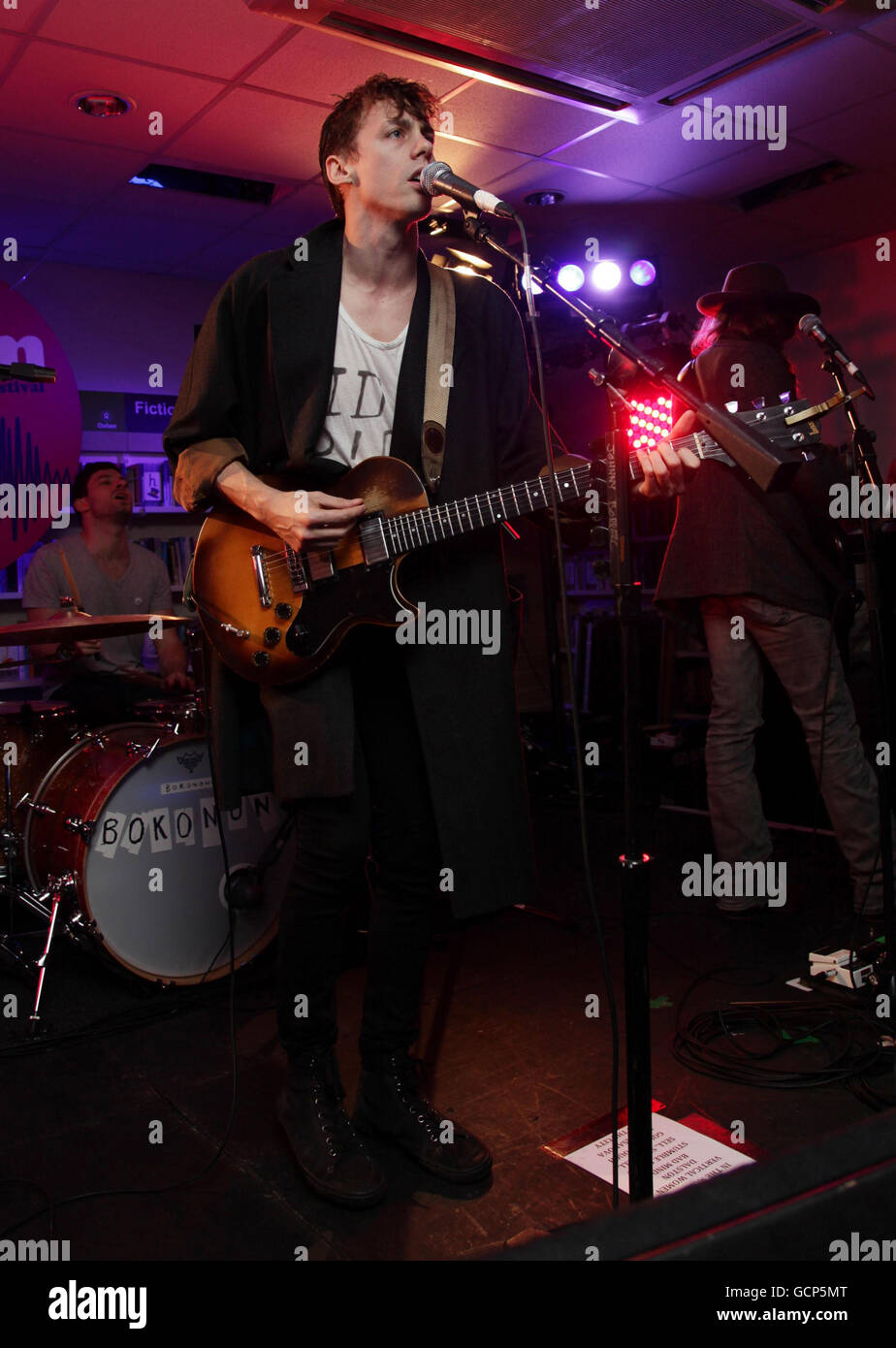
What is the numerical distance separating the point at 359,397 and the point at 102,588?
278 cm

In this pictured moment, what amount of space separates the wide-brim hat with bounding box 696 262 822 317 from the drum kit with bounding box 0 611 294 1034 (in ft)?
6.51

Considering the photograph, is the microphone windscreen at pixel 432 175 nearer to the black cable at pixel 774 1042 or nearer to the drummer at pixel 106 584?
the black cable at pixel 774 1042

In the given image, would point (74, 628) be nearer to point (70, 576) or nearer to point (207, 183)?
point (70, 576)

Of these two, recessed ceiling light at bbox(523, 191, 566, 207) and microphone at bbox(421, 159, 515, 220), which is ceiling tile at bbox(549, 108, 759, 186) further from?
microphone at bbox(421, 159, 515, 220)

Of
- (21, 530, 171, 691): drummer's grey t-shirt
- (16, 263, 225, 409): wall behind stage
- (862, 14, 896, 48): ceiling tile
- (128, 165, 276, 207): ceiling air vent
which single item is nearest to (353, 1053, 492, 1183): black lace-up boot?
→ (21, 530, 171, 691): drummer's grey t-shirt

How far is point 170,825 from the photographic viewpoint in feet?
9.48

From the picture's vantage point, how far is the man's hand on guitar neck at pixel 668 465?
139cm

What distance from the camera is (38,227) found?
17.6 ft

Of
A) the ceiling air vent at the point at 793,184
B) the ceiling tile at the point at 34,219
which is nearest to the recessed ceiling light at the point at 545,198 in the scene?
the ceiling air vent at the point at 793,184

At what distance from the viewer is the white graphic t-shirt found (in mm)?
1818

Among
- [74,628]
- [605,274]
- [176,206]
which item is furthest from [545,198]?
[74,628]

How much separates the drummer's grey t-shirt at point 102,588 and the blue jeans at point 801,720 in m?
2.34
